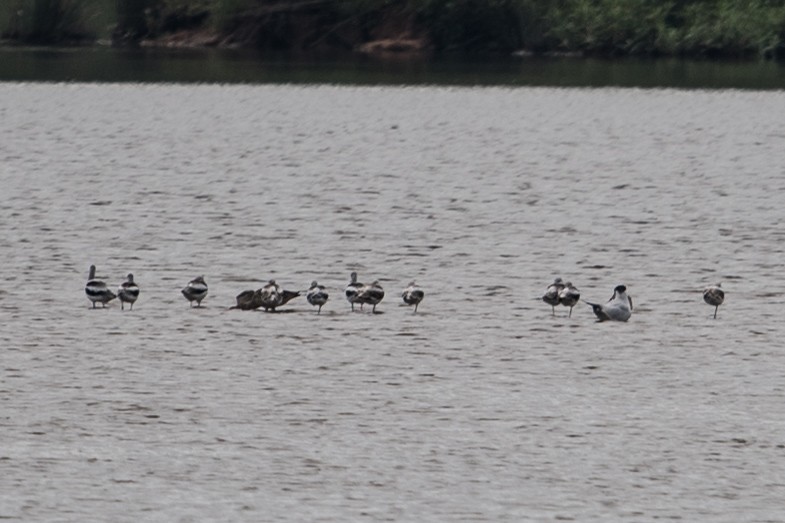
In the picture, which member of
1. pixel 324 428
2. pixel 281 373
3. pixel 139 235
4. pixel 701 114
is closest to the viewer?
pixel 324 428

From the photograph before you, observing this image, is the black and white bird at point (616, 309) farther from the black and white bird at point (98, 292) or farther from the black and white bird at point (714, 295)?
the black and white bird at point (98, 292)

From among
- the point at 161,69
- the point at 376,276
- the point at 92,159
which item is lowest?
the point at 376,276

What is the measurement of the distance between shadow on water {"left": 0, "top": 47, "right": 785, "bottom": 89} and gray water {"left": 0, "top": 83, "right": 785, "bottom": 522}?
33.3 meters

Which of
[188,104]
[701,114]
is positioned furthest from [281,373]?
[188,104]

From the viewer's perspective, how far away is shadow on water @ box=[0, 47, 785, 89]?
7250 centimetres

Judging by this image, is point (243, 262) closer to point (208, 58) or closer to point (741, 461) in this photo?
point (741, 461)

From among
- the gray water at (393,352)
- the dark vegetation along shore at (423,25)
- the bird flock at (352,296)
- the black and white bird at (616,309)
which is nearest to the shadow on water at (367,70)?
the dark vegetation along shore at (423,25)

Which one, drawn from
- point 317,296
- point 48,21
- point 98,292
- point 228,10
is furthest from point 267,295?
point 48,21

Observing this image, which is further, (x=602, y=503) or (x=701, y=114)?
(x=701, y=114)

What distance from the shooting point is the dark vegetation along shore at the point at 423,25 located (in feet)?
290

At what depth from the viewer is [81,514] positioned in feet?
41.2

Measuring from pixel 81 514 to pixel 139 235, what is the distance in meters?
14.8

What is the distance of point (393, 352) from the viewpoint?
59.2ft

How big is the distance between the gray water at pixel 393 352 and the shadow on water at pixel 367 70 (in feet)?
109
